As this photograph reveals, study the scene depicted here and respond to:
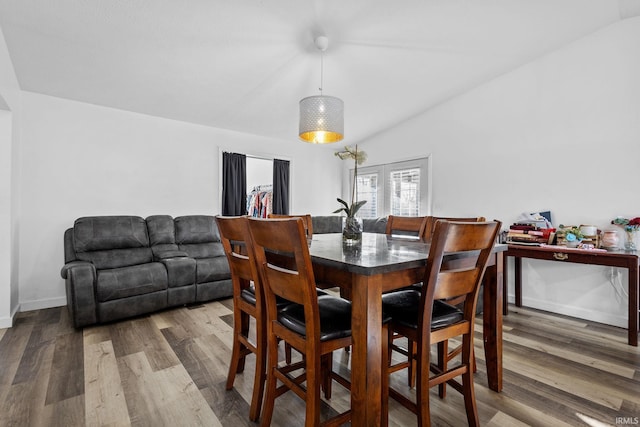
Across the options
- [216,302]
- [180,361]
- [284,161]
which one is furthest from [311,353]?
[284,161]

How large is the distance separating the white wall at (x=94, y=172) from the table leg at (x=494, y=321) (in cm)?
378

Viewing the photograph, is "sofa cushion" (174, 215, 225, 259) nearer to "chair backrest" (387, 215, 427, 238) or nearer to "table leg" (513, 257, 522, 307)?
"chair backrest" (387, 215, 427, 238)

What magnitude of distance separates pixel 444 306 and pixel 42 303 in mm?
4137

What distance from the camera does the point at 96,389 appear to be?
71.2 inches

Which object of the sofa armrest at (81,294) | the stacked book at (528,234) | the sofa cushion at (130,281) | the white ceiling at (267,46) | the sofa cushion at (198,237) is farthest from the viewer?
the sofa cushion at (198,237)

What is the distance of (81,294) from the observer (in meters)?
2.71

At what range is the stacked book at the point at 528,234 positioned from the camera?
308 cm

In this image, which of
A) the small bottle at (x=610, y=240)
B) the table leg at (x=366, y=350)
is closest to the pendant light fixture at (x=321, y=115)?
the table leg at (x=366, y=350)

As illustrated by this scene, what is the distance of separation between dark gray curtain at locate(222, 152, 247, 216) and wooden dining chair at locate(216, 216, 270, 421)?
2.71 metres

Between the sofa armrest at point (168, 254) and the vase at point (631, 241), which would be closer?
the vase at point (631, 241)

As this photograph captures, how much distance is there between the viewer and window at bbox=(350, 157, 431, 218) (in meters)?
4.59

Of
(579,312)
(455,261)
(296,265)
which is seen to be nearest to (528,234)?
(579,312)

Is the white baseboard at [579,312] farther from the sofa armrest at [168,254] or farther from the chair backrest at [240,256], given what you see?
the sofa armrest at [168,254]
